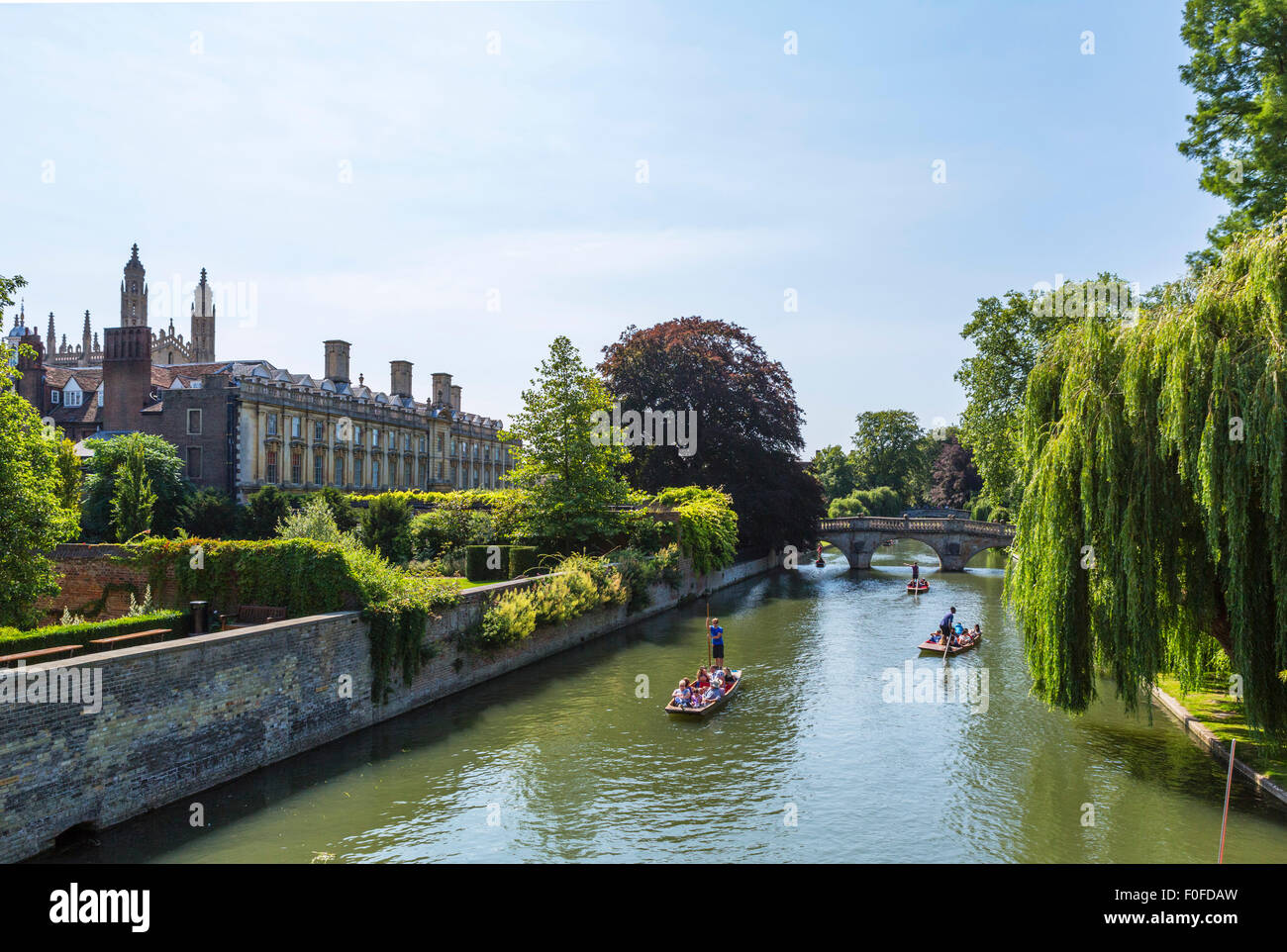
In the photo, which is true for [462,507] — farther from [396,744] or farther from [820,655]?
[396,744]

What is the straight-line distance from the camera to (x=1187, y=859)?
36.8 ft

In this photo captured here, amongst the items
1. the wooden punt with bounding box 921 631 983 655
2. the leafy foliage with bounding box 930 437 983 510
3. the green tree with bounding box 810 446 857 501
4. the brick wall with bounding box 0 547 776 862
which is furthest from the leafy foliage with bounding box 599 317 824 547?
the green tree with bounding box 810 446 857 501

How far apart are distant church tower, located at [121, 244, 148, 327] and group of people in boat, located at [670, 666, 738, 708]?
199 feet

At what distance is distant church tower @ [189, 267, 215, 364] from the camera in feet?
256

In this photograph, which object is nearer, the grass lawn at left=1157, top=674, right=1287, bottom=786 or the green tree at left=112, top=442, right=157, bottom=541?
the grass lawn at left=1157, top=674, right=1287, bottom=786

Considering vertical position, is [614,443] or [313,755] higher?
[614,443]

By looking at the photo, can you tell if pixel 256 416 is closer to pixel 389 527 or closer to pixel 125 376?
pixel 125 376

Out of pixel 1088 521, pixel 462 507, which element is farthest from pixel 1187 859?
pixel 462 507

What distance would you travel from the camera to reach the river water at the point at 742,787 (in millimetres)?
11703

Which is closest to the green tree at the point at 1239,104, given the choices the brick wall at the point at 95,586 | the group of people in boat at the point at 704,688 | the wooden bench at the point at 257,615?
the group of people in boat at the point at 704,688

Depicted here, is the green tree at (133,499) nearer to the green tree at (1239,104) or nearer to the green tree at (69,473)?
the green tree at (69,473)

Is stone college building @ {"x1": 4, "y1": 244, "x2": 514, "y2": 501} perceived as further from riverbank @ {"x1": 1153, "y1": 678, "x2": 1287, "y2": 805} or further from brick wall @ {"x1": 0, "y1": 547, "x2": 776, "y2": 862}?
riverbank @ {"x1": 1153, "y1": 678, "x2": 1287, "y2": 805}

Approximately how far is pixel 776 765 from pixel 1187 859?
6.20m

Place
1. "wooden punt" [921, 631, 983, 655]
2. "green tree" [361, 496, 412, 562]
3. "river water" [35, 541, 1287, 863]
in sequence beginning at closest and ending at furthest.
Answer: "river water" [35, 541, 1287, 863]
"wooden punt" [921, 631, 983, 655]
"green tree" [361, 496, 412, 562]
